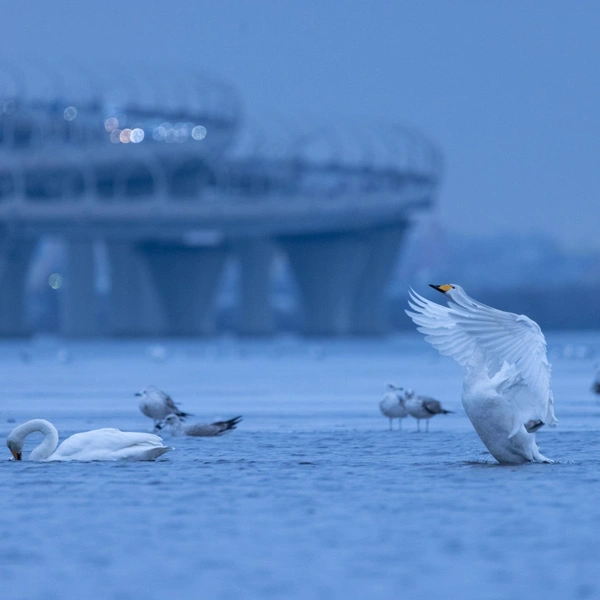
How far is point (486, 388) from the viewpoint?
17797 millimetres

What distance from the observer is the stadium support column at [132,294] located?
423 ft

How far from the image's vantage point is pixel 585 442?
22.4m

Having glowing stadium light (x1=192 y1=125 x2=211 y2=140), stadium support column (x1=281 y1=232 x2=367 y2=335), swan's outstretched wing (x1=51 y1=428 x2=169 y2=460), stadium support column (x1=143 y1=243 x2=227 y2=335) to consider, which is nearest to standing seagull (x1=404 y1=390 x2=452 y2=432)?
swan's outstretched wing (x1=51 y1=428 x2=169 y2=460)

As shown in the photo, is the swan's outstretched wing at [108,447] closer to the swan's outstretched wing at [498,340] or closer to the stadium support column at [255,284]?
the swan's outstretched wing at [498,340]

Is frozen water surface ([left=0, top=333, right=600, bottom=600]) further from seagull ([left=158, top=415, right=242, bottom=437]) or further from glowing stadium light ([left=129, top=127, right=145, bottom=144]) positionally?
glowing stadium light ([left=129, top=127, right=145, bottom=144])

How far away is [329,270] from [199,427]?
109030 mm

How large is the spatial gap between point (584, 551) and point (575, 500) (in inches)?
120

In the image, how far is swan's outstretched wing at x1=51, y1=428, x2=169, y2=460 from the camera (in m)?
18.9

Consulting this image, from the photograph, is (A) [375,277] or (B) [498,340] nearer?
(B) [498,340]

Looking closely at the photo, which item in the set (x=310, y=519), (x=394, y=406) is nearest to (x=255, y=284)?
(x=394, y=406)

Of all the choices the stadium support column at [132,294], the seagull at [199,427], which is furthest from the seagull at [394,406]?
the stadium support column at [132,294]

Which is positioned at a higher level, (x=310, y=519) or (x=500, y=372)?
(x=500, y=372)

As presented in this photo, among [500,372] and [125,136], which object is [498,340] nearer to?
[500,372]

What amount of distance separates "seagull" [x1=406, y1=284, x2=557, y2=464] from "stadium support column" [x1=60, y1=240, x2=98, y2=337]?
372ft
